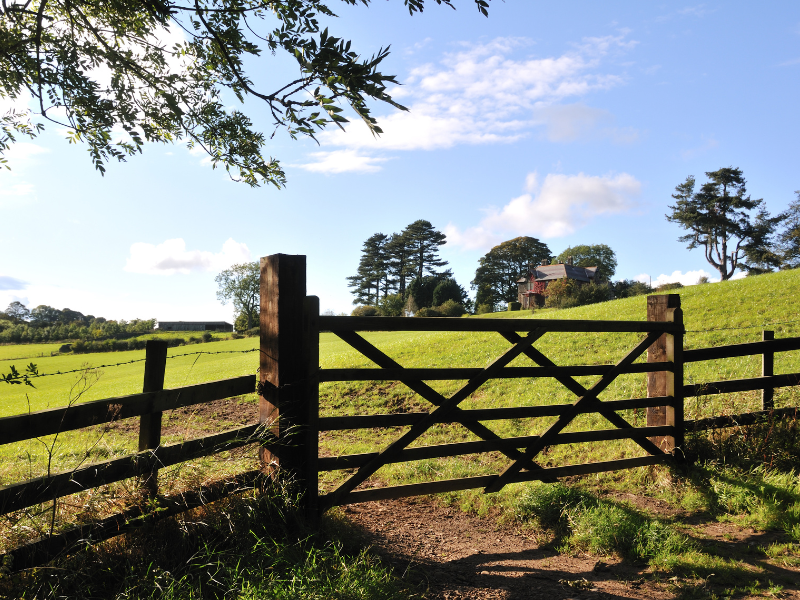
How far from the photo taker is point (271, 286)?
426 cm

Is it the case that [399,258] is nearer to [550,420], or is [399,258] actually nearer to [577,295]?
[577,295]

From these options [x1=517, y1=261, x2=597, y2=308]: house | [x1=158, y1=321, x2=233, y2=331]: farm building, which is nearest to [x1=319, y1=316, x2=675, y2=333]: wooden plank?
[x1=158, y1=321, x2=233, y2=331]: farm building

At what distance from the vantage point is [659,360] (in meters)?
6.35

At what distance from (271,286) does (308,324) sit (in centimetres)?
47

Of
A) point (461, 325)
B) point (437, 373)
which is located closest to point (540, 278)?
point (461, 325)

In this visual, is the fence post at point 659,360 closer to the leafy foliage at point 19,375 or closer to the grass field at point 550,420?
the grass field at point 550,420

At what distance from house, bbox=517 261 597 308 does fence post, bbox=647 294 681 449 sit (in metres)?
66.1

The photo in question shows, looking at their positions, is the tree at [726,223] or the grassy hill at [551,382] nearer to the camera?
the grassy hill at [551,382]

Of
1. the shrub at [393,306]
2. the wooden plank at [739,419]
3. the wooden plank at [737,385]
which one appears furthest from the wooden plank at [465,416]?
the shrub at [393,306]

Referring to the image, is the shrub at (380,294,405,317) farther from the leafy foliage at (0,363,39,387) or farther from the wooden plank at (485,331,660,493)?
the leafy foliage at (0,363,39,387)

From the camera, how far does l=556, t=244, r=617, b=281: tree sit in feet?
305

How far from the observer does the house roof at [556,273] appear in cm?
7494

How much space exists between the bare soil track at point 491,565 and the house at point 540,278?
224 feet

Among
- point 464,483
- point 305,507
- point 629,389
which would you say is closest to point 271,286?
point 305,507
